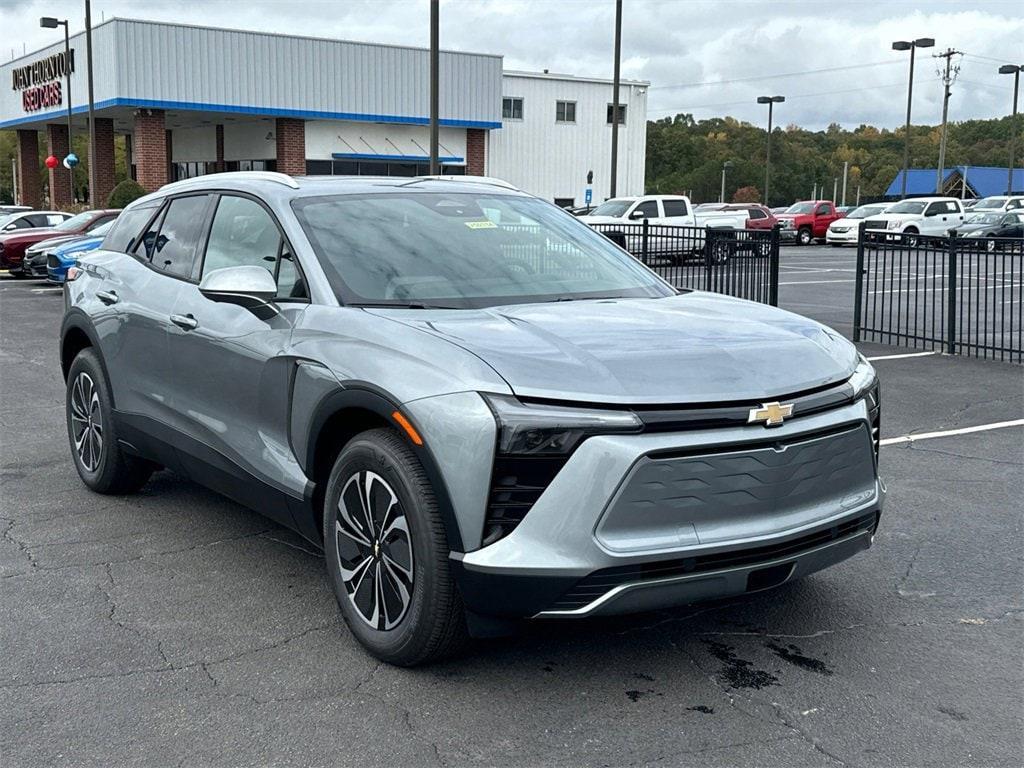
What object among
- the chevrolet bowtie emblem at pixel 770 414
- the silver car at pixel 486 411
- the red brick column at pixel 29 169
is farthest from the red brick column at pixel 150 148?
the chevrolet bowtie emblem at pixel 770 414

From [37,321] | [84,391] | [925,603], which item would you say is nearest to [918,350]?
[925,603]

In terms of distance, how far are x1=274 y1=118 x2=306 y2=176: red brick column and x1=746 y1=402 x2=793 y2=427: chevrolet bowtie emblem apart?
132ft

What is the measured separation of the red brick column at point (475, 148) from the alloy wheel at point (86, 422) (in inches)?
1623

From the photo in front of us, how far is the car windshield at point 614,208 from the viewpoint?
3069cm

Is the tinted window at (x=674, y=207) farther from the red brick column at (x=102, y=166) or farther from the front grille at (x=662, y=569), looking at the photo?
the front grille at (x=662, y=569)

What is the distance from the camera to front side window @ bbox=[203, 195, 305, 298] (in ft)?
15.5

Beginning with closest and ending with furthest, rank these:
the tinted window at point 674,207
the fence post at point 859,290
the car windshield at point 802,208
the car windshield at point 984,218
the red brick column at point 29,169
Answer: the fence post at point 859,290
the tinted window at point 674,207
the car windshield at point 984,218
the car windshield at point 802,208
the red brick column at point 29,169

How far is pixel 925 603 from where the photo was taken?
4.71 meters

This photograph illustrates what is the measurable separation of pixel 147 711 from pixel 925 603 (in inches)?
120

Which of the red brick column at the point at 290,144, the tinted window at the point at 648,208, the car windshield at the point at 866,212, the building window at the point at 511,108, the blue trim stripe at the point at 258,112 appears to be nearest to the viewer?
the tinted window at the point at 648,208

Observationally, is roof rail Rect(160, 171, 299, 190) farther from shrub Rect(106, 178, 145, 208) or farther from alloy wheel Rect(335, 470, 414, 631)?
shrub Rect(106, 178, 145, 208)

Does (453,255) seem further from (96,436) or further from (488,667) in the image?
(96,436)

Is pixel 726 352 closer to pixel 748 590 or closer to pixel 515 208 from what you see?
pixel 748 590

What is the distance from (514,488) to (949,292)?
9.98 m
